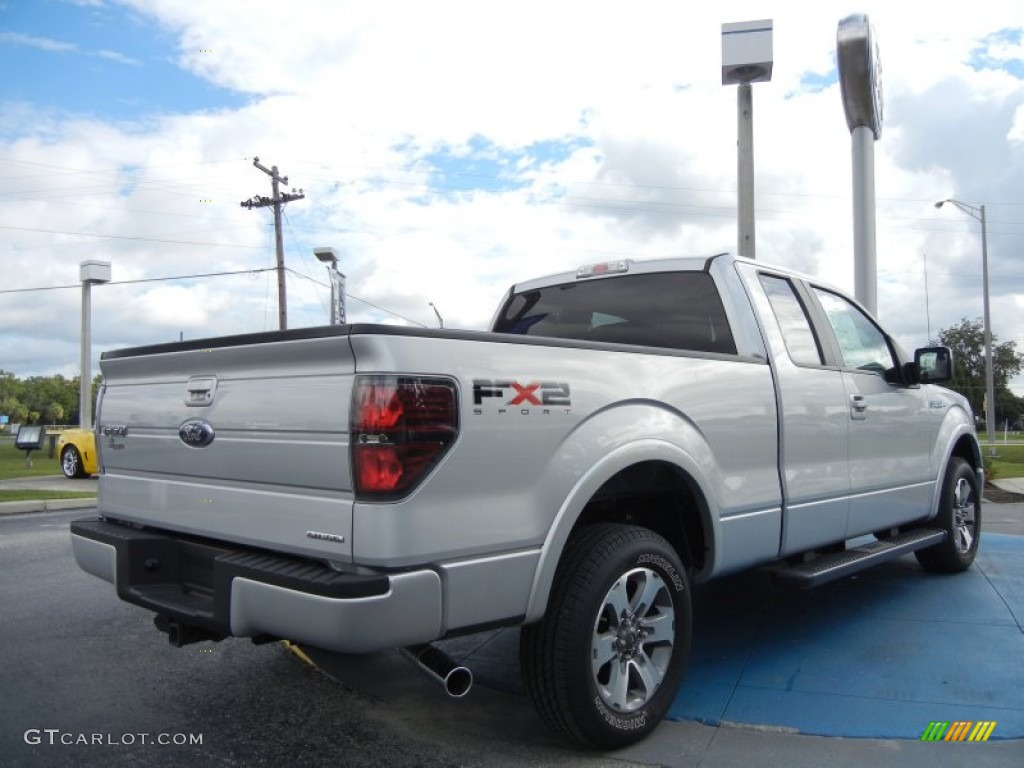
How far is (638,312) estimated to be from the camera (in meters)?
4.62

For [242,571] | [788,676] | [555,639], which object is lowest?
[788,676]

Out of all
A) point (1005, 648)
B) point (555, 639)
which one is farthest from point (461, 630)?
point (1005, 648)

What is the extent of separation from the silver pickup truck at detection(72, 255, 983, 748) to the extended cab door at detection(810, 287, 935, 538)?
0.28ft

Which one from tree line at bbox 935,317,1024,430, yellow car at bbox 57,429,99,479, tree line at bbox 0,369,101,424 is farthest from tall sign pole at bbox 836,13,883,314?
tree line at bbox 0,369,101,424

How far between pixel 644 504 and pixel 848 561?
1.38m

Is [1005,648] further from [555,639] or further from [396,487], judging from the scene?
[396,487]

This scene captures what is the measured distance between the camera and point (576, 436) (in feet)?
10.1

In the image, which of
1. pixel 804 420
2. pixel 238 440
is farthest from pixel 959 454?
pixel 238 440

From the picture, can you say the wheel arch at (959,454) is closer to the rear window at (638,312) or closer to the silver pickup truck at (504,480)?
the silver pickup truck at (504,480)

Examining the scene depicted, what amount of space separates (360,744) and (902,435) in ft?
12.0

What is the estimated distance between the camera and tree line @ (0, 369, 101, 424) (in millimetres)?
108375

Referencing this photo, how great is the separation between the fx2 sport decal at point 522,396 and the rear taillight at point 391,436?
0.66 ft

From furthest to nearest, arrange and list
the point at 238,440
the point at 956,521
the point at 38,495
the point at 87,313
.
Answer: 1. the point at 87,313
2. the point at 38,495
3. the point at 956,521
4. the point at 238,440

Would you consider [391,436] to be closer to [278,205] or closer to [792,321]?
[792,321]
